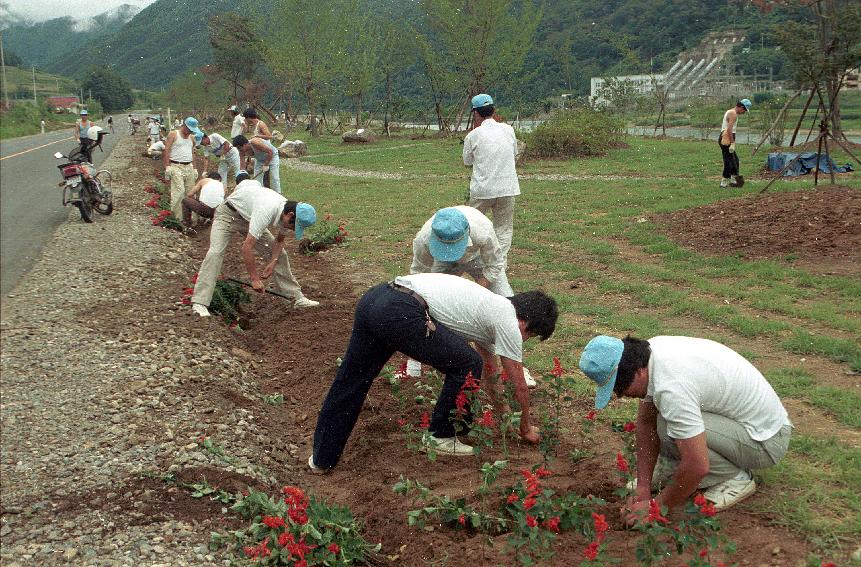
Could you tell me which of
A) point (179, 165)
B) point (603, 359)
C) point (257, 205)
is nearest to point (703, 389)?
point (603, 359)

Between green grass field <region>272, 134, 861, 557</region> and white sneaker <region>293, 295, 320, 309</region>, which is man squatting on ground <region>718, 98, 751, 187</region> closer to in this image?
green grass field <region>272, 134, 861, 557</region>

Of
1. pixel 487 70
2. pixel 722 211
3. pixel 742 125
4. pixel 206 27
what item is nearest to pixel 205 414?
pixel 206 27

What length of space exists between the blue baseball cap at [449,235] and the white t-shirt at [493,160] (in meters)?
2.14

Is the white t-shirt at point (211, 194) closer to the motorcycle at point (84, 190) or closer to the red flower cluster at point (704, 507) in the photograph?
the motorcycle at point (84, 190)

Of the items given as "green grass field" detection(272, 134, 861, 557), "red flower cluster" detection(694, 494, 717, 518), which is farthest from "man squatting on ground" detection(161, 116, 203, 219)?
"red flower cluster" detection(694, 494, 717, 518)

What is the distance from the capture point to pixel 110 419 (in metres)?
4.74

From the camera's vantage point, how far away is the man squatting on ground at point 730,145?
1429cm

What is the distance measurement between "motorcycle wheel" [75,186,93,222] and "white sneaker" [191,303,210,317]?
5849 mm

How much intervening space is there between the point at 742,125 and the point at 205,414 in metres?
34.6

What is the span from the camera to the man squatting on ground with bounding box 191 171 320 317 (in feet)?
23.4

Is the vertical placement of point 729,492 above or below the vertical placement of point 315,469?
above

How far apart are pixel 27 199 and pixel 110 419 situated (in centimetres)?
175

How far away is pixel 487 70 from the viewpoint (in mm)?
35562

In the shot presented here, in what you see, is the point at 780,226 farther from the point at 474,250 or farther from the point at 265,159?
the point at 265,159
